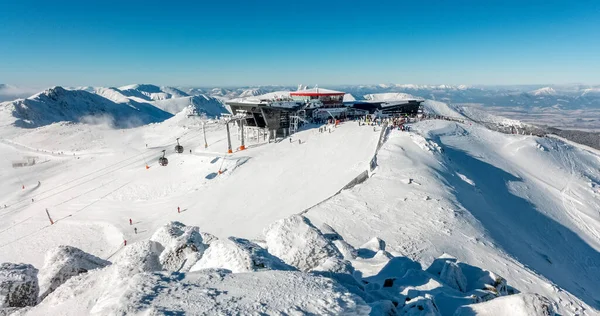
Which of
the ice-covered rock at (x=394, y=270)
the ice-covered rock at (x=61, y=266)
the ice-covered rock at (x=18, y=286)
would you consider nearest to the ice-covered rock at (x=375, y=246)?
the ice-covered rock at (x=394, y=270)

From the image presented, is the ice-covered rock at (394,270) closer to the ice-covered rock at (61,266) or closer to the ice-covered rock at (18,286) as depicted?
the ice-covered rock at (61,266)

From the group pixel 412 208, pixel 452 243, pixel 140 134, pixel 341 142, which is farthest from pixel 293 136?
pixel 140 134

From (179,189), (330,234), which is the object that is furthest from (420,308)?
(179,189)

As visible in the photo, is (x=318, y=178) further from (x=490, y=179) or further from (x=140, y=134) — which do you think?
(x=140, y=134)

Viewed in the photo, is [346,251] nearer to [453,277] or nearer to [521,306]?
[453,277]

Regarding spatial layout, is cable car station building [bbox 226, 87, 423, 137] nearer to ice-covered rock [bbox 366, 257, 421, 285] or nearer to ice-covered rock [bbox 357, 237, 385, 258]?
ice-covered rock [bbox 357, 237, 385, 258]

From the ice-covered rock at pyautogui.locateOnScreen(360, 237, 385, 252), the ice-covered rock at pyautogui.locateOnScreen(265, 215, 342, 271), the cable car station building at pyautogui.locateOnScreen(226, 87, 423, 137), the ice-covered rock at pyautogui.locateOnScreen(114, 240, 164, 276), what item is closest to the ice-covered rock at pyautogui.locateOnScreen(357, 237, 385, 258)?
the ice-covered rock at pyautogui.locateOnScreen(360, 237, 385, 252)
